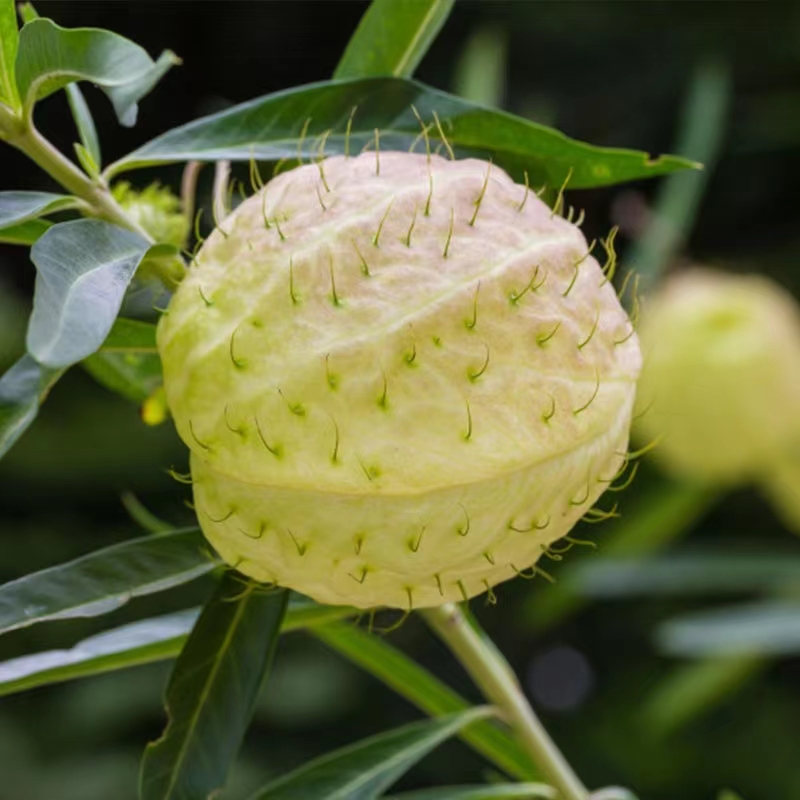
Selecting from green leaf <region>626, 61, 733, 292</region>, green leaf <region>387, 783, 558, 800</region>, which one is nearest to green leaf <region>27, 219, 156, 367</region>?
green leaf <region>387, 783, 558, 800</region>

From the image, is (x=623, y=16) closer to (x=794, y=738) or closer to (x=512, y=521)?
(x=794, y=738)

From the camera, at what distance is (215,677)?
0.45 metres

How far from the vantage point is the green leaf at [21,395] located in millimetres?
392

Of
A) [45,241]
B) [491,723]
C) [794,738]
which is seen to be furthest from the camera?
[794,738]

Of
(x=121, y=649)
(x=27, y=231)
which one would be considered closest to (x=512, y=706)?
(x=121, y=649)

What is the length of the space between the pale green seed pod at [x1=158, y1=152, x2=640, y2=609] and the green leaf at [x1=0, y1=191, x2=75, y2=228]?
0.05 metres

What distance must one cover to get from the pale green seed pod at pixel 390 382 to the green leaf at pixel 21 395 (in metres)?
0.04

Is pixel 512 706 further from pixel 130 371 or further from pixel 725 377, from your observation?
pixel 725 377

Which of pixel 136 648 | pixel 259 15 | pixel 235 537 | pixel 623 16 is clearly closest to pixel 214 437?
pixel 235 537

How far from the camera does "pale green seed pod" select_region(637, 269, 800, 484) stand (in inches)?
58.3

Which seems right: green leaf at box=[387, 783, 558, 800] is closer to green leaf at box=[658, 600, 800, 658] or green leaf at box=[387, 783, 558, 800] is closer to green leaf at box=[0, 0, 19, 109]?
green leaf at box=[0, 0, 19, 109]

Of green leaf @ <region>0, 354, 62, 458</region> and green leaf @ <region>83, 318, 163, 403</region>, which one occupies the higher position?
green leaf @ <region>0, 354, 62, 458</region>

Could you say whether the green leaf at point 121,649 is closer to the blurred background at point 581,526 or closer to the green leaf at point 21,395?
the green leaf at point 21,395

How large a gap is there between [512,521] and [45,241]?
0.15m
